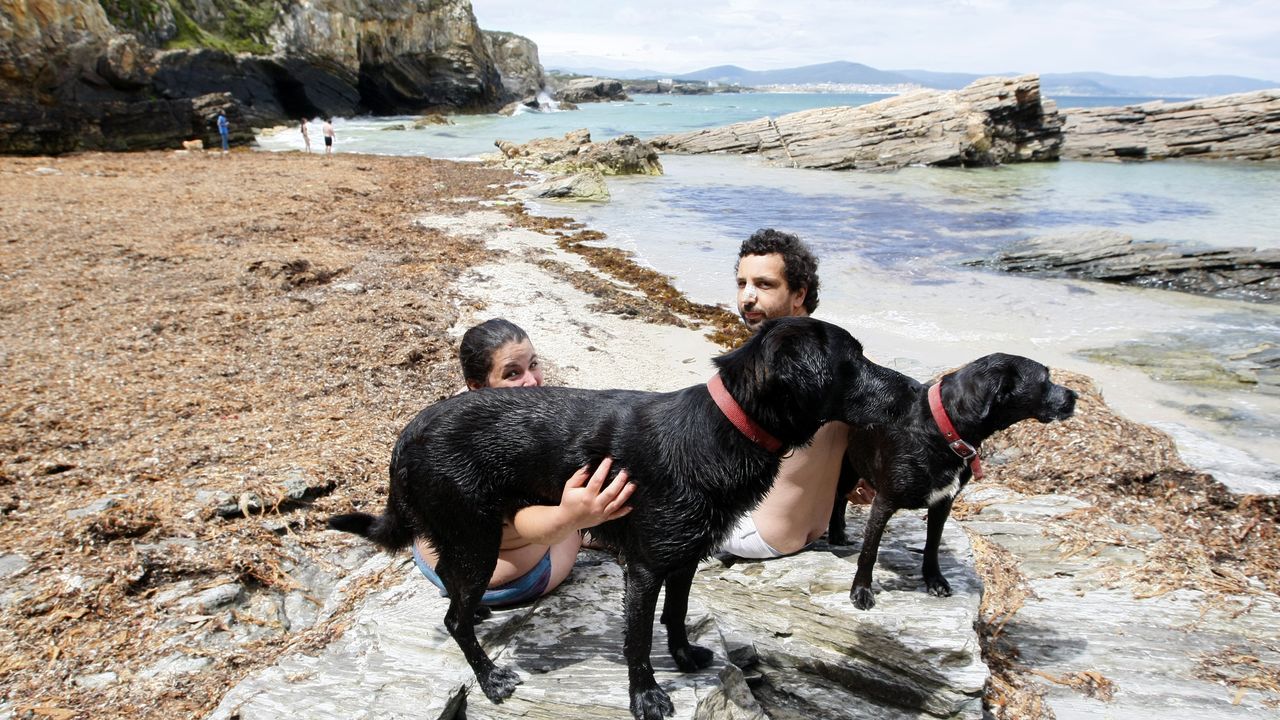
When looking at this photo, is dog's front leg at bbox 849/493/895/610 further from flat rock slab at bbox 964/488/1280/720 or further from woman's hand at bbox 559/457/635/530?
woman's hand at bbox 559/457/635/530

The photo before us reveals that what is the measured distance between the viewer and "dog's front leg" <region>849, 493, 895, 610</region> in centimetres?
341

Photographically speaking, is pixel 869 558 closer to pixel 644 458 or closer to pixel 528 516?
pixel 644 458

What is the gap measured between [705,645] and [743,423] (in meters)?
1.15

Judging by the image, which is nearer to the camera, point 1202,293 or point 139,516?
point 139,516

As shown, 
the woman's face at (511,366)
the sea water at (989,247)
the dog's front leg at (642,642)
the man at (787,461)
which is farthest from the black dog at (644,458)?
the sea water at (989,247)

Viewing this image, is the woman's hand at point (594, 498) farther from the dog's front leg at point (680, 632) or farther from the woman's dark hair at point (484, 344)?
the woman's dark hair at point (484, 344)

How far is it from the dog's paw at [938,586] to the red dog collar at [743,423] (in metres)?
1.62

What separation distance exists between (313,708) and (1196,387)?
9814 mm

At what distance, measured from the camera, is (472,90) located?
66500 millimetres

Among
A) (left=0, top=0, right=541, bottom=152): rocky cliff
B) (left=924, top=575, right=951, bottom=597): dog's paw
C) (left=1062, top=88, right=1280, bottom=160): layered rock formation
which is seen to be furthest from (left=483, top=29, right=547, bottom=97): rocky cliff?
(left=924, top=575, right=951, bottom=597): dog's paw

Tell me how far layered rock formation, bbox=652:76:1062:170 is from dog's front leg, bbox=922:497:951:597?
32167mm

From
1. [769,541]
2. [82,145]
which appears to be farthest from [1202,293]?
[82,145]

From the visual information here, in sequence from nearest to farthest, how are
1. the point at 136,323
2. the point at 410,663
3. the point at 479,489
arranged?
the point at 479,489 → the point at 410,663 → the point at 136,323

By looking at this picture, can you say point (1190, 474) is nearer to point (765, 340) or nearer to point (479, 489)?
point (765, 340)
